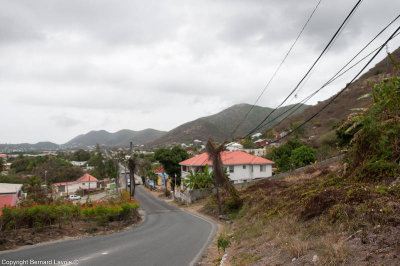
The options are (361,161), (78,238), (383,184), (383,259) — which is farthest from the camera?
(78,238)

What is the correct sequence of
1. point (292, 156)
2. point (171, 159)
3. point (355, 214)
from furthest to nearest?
point (171, 159), point (292, 156), point (355, 214)

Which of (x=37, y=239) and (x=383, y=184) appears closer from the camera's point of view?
(x=383, y=184)

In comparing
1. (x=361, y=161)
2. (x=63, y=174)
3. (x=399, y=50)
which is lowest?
(x=63, y=174)

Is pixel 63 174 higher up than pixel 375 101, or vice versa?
pixel 375 101

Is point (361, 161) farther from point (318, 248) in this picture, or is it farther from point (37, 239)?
point (37, 239)

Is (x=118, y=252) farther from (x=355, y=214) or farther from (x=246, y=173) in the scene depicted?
(x=246, y=173)

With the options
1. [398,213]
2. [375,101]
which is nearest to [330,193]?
[398,213]

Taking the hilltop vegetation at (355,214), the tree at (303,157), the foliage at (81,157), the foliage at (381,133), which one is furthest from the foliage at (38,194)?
the foliage at (81,157)

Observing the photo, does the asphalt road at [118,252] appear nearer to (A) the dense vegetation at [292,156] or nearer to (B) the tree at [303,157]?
(B) the tree at [303,157]

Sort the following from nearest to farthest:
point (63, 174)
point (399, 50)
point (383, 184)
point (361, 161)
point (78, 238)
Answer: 1. point (383, 184)
2. point (361, 161)
3. point (78, 238)
4. point (63, 174)
5. point (399, 50)

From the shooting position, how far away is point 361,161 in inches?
415

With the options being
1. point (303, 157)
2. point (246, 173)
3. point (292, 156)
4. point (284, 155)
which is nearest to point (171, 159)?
point (246, 173)

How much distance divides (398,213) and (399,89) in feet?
15.8

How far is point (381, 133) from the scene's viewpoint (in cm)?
965
